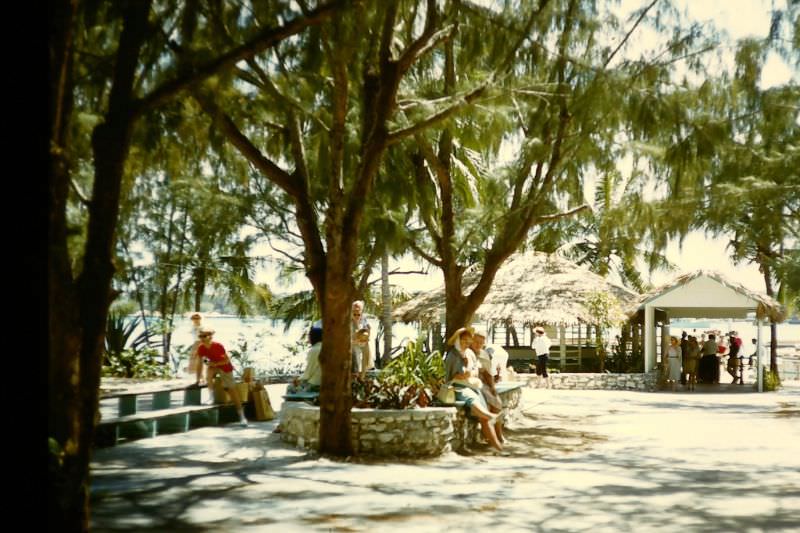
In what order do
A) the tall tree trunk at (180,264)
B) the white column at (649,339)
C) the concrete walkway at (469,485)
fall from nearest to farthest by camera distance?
the concrete walkway at (469,485)
the tall tree trunk at (180,264)
the white column at (649,339)

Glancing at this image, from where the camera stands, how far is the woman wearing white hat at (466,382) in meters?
10.1

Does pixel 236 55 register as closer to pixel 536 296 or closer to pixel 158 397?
pixel 158 397

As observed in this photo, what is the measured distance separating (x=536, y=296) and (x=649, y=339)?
3.43 meters

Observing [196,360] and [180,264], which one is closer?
[196,360]

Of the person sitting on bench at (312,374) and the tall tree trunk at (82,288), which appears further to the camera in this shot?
the person sitting on bench at (312,374)

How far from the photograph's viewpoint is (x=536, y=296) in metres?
24.1

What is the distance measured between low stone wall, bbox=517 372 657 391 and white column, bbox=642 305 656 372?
34cm

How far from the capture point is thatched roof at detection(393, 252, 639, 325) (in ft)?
76.5

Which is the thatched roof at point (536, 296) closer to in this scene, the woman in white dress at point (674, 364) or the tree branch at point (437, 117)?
the woman in white dress at point (674, 364)

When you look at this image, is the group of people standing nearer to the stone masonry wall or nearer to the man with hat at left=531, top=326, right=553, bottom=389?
the man with hat at left=531, top=326, right=553, bottom=389

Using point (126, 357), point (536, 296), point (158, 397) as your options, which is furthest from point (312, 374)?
point (536, 296)

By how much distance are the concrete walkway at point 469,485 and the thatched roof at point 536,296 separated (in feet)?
36.1

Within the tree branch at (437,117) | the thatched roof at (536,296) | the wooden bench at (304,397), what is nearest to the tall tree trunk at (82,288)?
the tree branch at (437,117)

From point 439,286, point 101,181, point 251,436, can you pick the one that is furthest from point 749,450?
point 439,286
